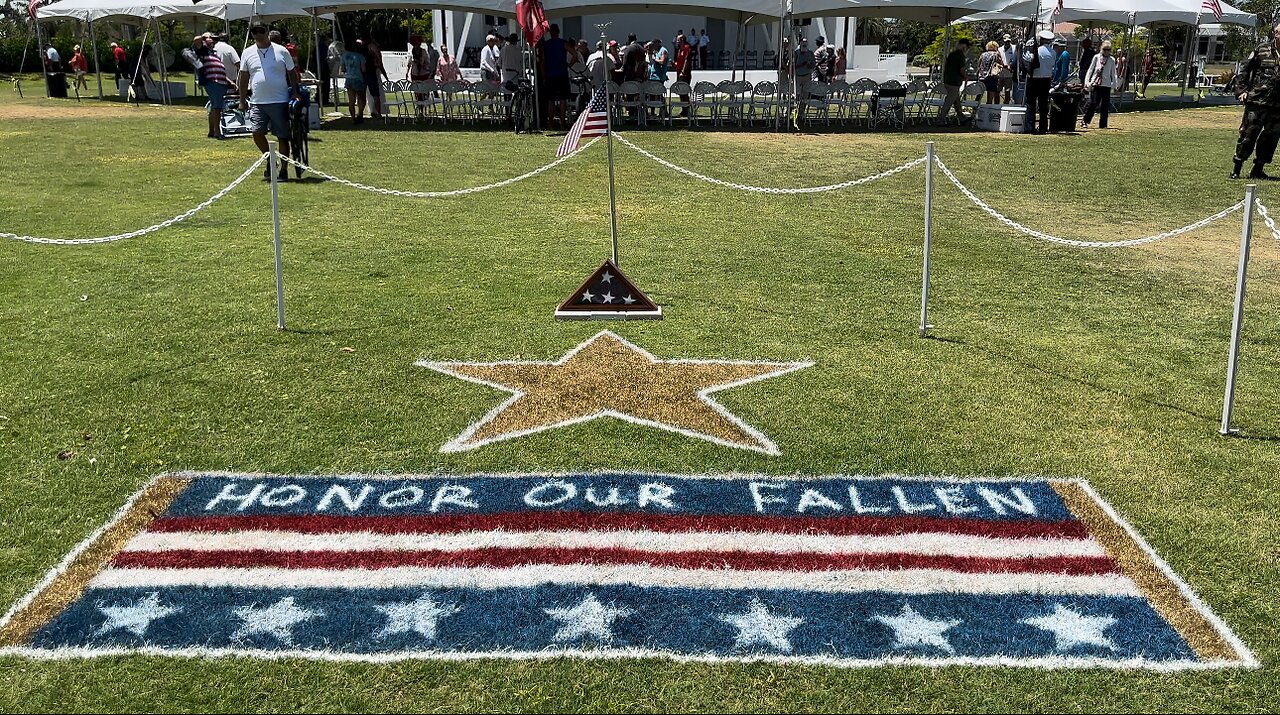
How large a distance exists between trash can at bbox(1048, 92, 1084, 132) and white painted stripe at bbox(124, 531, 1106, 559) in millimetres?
19405

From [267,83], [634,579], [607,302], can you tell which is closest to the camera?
[634,579]

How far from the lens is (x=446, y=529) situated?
178 inches

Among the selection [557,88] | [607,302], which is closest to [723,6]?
[557,88]

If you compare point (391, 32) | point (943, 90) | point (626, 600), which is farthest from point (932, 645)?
point (391, 32)

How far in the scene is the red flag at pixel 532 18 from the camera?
18891mm

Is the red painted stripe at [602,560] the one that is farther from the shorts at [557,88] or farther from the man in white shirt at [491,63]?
the man in white shirt at [491,63]

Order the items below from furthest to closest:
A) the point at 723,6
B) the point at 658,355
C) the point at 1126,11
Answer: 1. the point at 1126,11
2. the point at 723,6
3. the point at 658,355

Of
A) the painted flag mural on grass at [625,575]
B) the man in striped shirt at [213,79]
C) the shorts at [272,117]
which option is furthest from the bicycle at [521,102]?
the painted flag mural on grass at [625,575]

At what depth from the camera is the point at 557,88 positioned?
826 inches

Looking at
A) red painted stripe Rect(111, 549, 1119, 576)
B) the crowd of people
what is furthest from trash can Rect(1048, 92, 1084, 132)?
red painted stripe Rect(111, 549, 1119, 576)

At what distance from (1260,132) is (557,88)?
12.5m

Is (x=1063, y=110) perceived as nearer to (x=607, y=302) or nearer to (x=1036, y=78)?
(x=1036, y=78)

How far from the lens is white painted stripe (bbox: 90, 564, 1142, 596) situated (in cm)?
407

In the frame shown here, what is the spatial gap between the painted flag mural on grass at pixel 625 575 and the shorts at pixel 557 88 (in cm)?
1696
